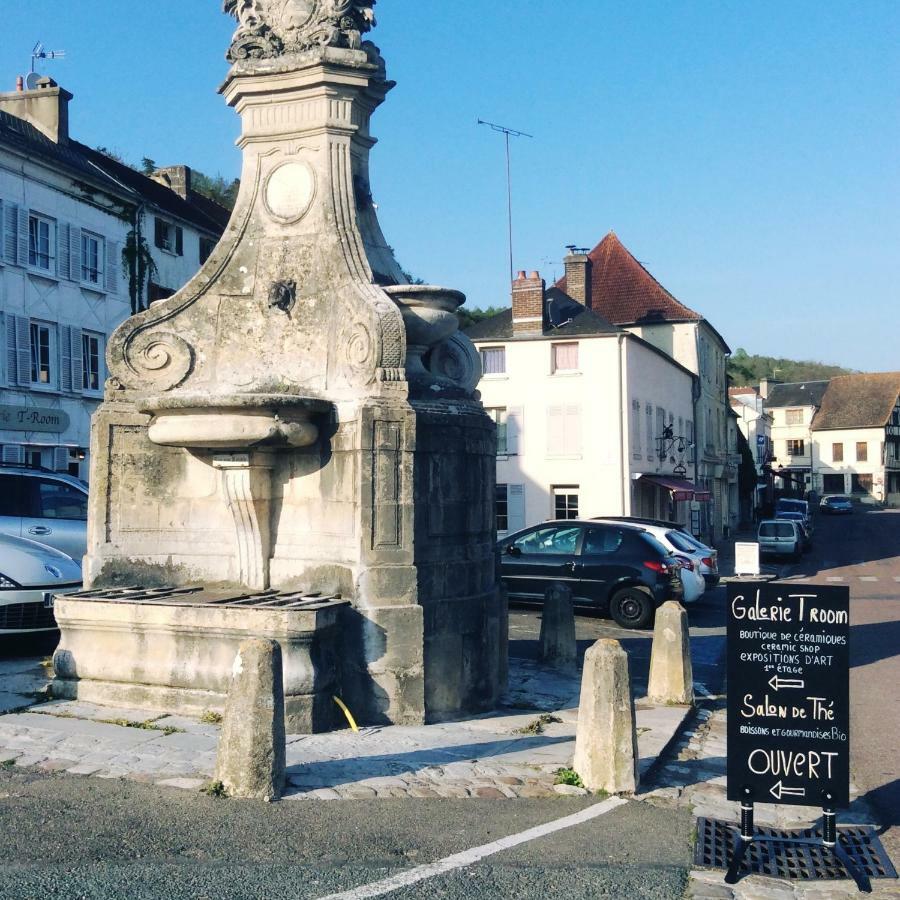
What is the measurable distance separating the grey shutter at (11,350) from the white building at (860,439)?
7662cm

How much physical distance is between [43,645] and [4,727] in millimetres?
4331

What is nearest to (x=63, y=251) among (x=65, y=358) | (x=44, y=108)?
(x=65, y=358)

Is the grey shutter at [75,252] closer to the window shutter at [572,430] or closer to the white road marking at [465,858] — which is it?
the window shutter at [572,430]

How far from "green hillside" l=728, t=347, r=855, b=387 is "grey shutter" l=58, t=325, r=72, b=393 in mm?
90324

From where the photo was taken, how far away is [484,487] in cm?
925

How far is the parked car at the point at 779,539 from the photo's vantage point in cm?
3538

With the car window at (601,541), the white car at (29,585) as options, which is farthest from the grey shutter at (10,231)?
the white car at (29,585)

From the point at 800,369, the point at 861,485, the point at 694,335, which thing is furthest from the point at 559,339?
the point at 800,369

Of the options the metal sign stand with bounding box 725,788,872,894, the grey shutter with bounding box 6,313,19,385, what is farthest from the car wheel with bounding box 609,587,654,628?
the grey shutter with bounding box 6,313,19,385

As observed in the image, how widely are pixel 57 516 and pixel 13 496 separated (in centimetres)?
57

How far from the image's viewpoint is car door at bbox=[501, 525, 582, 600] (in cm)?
1741

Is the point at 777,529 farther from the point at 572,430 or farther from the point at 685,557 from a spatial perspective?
the point at 685,557

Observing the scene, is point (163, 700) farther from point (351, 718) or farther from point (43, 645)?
point (43, 645)

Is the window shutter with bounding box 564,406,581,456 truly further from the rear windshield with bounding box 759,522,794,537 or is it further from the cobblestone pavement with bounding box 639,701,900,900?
the cobblestone pavement with bounding box 639,701,900,900
